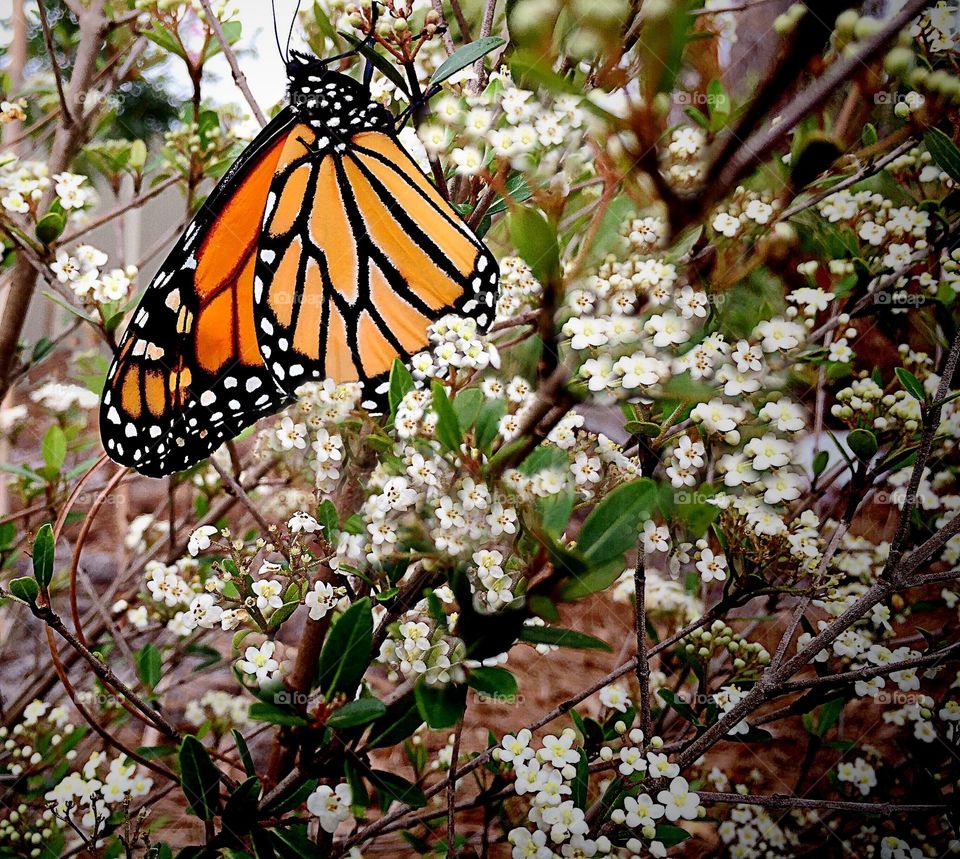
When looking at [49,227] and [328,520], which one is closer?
[328,520]

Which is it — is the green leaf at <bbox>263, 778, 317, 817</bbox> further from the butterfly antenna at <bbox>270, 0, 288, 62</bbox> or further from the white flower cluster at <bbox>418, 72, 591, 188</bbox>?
the butterfly antenna at <bbox>270, 0, 288, 62</bbox>

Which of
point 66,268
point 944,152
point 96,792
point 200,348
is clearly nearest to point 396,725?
point 96,792

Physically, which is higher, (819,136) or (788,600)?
(819,136)


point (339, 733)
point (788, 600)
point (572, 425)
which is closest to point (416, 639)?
point (339, 733)

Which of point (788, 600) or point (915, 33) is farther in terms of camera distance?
point (788, 600)

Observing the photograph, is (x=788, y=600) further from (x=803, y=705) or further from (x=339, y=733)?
(x=339, y=733)

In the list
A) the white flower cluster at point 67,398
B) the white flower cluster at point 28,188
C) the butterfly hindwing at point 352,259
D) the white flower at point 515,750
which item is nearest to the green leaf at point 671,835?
the white flower at point 515,750
